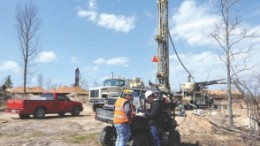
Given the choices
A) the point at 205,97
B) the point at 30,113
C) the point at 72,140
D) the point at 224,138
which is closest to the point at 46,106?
the point at 30,113

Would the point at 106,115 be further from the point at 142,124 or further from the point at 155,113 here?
the point at 155,113

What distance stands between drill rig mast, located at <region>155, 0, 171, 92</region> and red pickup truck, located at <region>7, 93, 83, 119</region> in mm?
10161

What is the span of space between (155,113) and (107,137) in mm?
2120

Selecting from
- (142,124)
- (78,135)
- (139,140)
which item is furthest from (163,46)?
(139,140)

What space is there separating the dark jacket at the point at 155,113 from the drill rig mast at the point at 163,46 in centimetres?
2307

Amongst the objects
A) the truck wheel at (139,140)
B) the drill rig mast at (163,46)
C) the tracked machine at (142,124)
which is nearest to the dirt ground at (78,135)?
the tracked machine at (142,124)

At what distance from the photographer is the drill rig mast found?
34.3 m

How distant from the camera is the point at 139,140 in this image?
10.7 metres

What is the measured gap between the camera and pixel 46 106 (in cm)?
2456

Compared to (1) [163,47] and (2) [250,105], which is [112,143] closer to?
(2) [250,105]

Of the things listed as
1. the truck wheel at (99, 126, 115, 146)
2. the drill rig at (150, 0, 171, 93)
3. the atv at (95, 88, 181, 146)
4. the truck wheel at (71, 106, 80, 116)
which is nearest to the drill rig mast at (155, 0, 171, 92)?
the drill rig at (150, 0, 171, 93)

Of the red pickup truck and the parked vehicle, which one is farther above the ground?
the parked vehicle

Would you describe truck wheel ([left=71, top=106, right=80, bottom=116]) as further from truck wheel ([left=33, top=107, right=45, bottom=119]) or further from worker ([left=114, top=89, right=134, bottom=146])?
worker ([left=114, top=89, right=134, bottom=146])

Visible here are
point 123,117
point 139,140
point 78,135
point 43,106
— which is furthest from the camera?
point 43,106
